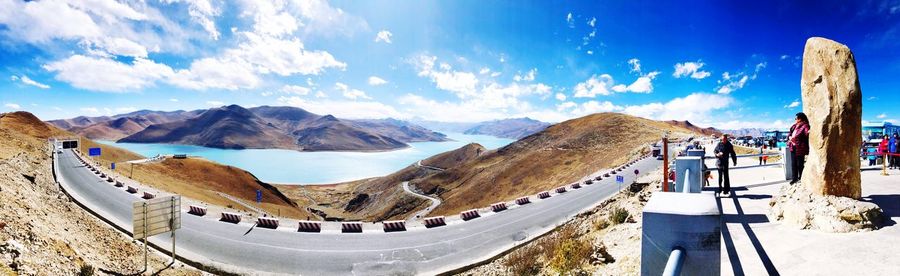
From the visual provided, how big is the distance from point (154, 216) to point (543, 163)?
212 ft

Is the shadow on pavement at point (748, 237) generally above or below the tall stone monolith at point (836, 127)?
below

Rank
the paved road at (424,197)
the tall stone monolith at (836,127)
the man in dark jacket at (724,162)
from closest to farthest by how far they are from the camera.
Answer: the tall stone monolith at (836,127) → the man in dark jacket at (724,162) → the paved road at (424,197)

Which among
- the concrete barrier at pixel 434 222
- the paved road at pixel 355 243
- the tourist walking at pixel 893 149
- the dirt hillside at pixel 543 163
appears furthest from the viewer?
the dirt hillside at pixel 543 163

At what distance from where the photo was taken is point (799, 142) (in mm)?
7906

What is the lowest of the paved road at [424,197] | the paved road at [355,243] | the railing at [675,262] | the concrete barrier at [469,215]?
the paved road at [424,197]

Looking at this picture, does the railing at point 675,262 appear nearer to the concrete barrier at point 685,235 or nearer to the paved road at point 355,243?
the concrete barrier at point 685,235

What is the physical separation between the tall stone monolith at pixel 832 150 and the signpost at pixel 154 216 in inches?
735

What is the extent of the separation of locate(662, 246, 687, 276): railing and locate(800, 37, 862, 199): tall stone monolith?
6052mm

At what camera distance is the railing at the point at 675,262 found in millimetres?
2311

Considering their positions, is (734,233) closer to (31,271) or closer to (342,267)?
(342,267)

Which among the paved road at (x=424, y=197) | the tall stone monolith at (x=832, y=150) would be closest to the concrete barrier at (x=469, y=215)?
the tall stone monolith at (x=832, y=150)

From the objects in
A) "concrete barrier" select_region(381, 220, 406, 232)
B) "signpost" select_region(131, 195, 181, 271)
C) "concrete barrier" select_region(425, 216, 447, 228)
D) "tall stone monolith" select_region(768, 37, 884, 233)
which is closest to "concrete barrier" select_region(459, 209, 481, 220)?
"concrete barrier" select_region(425, 216, 447, 228)

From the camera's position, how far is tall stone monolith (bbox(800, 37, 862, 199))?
628 cm

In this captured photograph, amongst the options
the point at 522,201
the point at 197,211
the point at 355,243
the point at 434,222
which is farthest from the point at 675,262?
the point at 197,211
